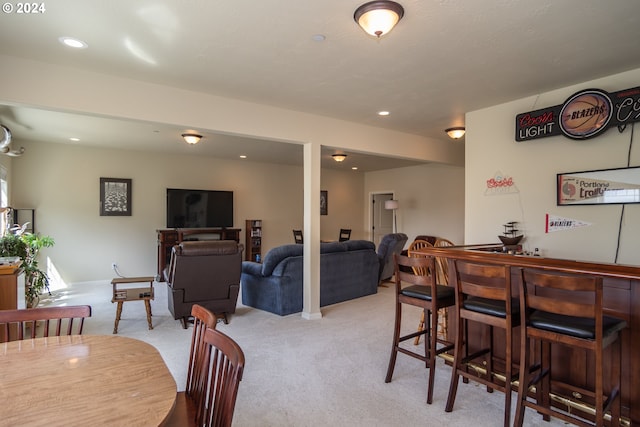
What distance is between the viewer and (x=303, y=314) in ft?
15.3

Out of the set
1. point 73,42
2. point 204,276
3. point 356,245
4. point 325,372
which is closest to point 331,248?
point 356,245

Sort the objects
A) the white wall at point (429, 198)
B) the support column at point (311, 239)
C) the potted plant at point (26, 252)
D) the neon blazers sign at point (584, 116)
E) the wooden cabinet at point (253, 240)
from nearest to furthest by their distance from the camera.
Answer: the neon blazers sign at point (584, 116), the potted plant at point (26, 252), the support column at point (311, 239), the white wall at point (429, 198), the wooden cabinet at point (253, 240)

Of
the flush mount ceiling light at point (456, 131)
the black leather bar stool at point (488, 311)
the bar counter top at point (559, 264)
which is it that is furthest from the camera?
the flush mount ceiling light at point (456, 131)

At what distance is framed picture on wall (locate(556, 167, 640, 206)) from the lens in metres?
3.28

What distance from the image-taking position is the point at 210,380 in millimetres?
1441

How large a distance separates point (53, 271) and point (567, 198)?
7956 millimetres

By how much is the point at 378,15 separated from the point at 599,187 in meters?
2.84

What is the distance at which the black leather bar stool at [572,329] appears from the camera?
72.7 inches

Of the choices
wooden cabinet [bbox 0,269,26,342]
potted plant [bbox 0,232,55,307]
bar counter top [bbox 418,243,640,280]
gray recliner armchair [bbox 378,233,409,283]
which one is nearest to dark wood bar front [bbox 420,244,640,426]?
bar counter top [bbox 418,243,640,280]

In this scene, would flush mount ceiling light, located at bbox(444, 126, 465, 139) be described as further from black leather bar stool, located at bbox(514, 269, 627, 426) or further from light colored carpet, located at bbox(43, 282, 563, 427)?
black leather bar stool, located at bbox(514, 269, 627, 426)

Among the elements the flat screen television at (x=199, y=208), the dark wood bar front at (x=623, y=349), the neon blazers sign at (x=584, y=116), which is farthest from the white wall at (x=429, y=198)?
the dark wood bar front at (x=623, y=349)

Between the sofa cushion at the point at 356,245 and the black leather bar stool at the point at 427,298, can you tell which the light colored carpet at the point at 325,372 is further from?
the sofa cushion at the point at 356,245

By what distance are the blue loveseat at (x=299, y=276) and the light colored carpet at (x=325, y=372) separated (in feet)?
0.73

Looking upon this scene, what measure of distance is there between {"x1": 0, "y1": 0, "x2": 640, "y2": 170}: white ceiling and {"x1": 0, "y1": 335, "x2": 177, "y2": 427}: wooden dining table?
197 centimetres
